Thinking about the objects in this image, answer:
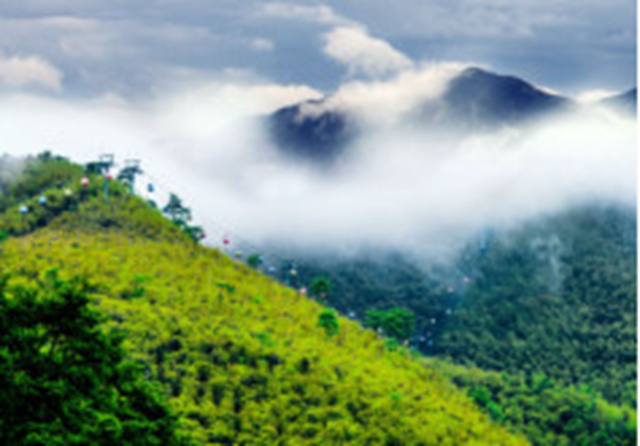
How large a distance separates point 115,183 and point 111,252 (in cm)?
2593

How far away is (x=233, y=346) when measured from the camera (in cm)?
5828

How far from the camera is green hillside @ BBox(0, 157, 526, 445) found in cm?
5284

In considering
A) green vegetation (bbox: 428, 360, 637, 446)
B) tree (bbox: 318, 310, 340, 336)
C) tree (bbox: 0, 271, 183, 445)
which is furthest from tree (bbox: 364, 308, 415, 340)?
tree (bbox: 0, 271, 183, 445)

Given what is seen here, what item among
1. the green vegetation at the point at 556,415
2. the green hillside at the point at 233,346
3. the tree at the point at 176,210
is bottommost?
the green vegetation at the point at 556,415

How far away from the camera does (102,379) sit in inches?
851

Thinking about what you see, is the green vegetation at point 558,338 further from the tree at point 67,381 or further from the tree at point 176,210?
the tree at point 67,381

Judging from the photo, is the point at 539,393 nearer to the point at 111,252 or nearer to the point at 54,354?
the point at 111,252

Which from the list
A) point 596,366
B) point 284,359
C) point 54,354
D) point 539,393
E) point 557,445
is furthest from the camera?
point 596,366

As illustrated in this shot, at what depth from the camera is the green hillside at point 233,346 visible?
173 ft

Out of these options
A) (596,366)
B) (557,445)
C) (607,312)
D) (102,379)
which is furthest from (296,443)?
(607,312)


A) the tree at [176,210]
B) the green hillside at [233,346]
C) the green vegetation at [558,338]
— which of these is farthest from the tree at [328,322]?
the green vegetation at [558,338]

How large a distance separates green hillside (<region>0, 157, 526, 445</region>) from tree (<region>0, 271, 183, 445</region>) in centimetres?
2169

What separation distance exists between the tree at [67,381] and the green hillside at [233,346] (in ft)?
71.1

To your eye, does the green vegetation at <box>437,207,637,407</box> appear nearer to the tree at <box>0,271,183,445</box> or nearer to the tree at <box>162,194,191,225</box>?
the tree at <box>162,194,191,225</box>
